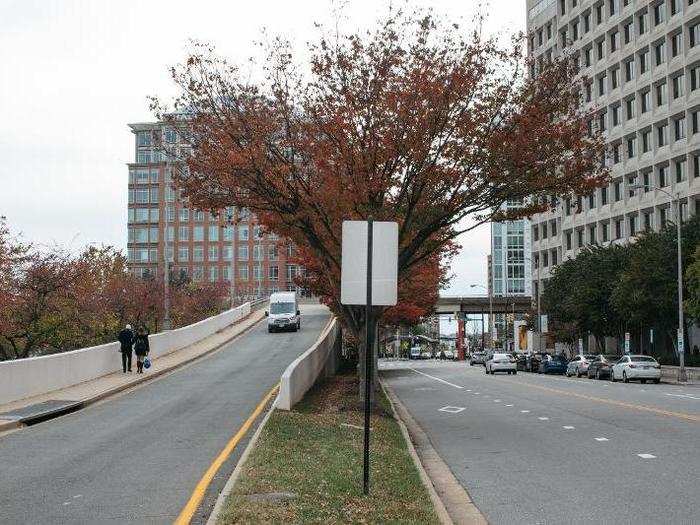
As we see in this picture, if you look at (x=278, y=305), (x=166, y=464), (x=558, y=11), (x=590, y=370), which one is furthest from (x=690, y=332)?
(x=166, y=464)

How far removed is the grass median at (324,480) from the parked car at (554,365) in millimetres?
40749

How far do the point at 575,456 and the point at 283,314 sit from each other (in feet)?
152

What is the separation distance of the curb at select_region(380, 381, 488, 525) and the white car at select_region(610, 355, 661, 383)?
2671 centimetres

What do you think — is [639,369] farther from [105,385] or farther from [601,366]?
[105,385]

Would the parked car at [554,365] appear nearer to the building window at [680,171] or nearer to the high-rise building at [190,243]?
the building window at [680,171]

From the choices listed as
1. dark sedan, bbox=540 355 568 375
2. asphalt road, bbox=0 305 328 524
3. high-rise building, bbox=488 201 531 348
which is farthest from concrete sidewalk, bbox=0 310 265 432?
high-rise building, bbox=488 201 531 348

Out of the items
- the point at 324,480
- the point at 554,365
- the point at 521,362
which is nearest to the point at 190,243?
the point at 521,362

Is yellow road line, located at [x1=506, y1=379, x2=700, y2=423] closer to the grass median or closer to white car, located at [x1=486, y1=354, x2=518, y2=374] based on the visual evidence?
the grass median

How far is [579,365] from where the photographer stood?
167 ft

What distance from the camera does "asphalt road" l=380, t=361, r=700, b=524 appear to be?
9523mm

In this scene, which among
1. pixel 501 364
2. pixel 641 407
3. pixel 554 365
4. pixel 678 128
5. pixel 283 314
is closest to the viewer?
pixel 641 407

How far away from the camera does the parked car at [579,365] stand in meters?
50.2

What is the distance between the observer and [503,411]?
23359 mm

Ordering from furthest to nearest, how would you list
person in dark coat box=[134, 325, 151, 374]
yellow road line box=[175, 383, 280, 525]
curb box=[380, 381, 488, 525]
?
person in dark coat box=[134, 325, 151, 374]
curb box=[380, 381, 488, 525]
yellow road line box=[175, 383, 280, 525]
